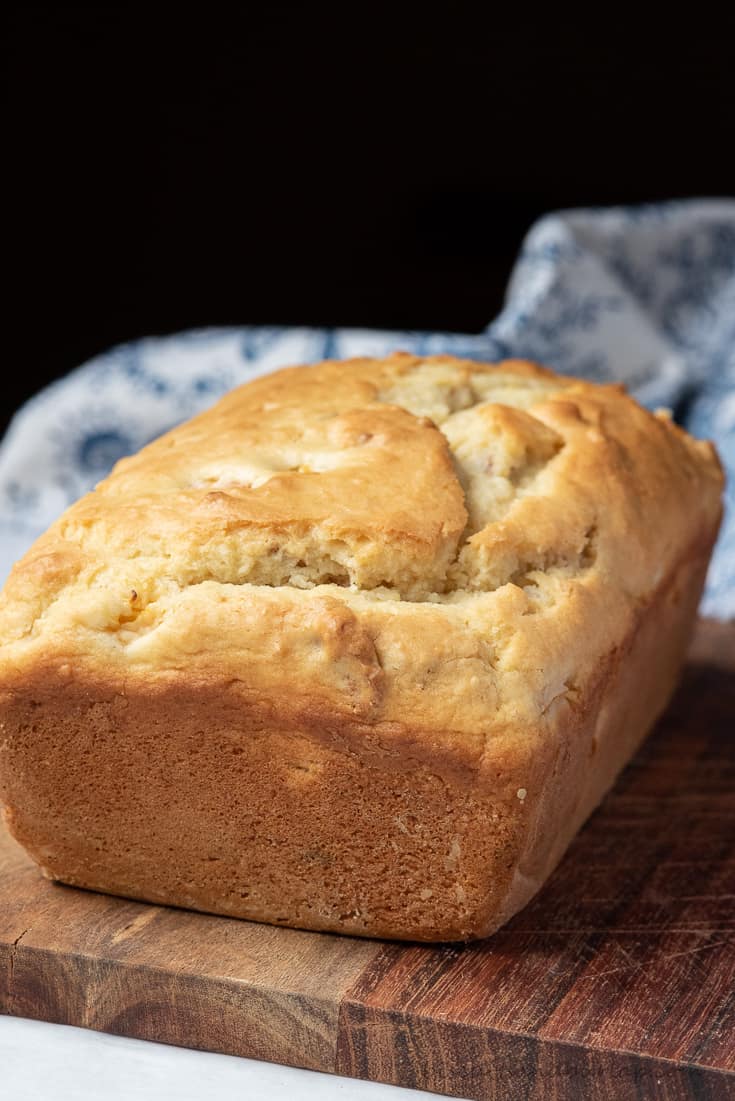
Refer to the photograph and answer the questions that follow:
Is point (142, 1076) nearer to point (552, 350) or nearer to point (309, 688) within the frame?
point (309, 688)

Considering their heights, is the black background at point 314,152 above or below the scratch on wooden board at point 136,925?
above

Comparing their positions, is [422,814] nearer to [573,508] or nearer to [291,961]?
[291,961]

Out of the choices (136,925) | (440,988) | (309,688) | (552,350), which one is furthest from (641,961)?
(552,350)

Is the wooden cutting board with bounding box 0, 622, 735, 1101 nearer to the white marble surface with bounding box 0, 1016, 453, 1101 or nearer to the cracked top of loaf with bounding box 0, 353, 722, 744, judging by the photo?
the white marble surface with bounding box 0, 1016, 453, 1101

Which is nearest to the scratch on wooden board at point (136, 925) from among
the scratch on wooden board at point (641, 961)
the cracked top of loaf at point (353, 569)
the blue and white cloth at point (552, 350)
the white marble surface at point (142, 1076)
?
the white marble surface at point (142, 1076)

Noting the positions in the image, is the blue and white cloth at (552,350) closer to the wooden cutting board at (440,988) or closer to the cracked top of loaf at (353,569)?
the cracked top of loaf at (353,569)

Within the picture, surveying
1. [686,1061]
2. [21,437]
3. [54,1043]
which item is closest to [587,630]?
[686,1061]
